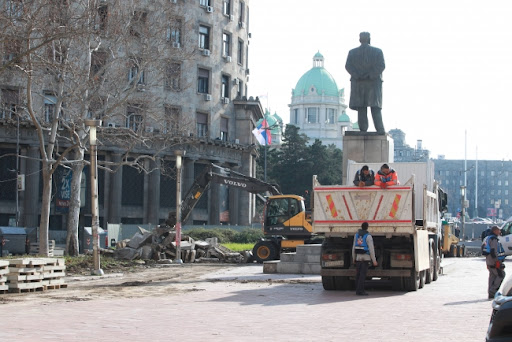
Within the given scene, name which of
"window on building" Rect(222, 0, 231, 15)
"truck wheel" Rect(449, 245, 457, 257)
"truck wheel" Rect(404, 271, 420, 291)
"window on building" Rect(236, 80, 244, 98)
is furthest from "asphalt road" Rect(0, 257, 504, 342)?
"window on building" Rect(236, 80, 244, 98)

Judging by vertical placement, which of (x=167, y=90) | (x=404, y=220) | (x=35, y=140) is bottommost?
(x=404, y=220)

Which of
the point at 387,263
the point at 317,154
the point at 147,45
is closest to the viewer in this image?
the point at 387,263

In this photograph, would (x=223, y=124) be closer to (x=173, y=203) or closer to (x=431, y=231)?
(x=173, y=203)

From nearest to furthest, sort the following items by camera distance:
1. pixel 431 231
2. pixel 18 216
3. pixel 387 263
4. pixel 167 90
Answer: pixel 387 263, pixel 431 231, pixel 18 216, pixel 167 90

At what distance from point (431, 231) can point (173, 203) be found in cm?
4183

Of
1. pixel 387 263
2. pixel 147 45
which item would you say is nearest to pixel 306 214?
pixel 147 45

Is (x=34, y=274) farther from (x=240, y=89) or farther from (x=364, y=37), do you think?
(x=240, y=89)

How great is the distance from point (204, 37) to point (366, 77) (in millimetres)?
38319

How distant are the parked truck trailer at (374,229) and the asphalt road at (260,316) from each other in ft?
1.85

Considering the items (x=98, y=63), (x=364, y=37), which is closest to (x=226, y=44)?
(x=98, y=63)

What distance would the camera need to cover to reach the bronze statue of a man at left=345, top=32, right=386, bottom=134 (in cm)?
2844

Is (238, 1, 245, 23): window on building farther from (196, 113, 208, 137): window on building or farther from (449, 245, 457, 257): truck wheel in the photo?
(449, 245, 457, 257): truck wheel

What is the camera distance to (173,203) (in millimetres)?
65000

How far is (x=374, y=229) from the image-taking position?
20.6 meters
